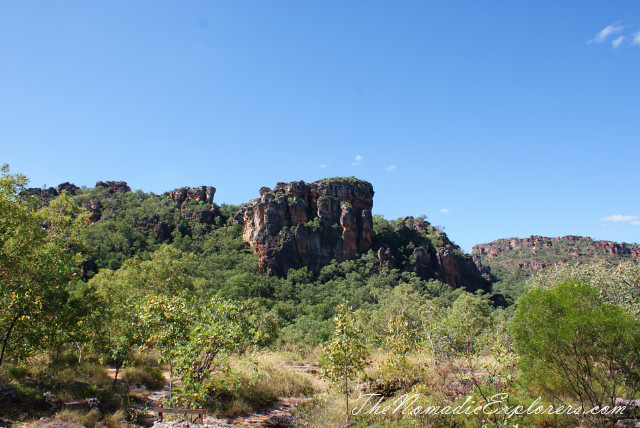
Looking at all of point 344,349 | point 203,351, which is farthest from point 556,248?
point 203,351

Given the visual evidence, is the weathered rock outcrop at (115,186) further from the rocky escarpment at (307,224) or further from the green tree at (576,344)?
the green tree at (576,344)

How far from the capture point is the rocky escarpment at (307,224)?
6706cm

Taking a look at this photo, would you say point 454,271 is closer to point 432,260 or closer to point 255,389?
point 432,260

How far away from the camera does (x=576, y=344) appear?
397 inches

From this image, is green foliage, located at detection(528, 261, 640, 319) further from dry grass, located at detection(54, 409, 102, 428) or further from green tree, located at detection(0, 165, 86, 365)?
green tree, located at detection(0, 165, 86, 365)

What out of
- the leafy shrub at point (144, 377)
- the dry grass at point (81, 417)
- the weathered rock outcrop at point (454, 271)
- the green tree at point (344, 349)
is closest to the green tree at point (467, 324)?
the green tree at point (344, 349)

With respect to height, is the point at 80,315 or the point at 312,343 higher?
the point at 80,315

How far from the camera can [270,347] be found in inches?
1120

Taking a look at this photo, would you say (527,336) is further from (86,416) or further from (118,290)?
(118,290)

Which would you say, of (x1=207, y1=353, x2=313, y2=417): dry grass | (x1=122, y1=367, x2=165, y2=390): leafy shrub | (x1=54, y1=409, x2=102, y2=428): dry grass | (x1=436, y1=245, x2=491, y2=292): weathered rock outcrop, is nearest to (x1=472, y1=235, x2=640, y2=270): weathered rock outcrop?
(x1=436, y1=245, x2=491, y2=292): weathered rock outcrop

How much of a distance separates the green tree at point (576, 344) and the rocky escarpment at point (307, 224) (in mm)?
55235

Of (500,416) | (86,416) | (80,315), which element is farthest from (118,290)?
(500,416)

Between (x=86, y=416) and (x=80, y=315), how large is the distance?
3099mm

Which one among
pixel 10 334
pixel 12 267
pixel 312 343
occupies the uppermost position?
pixel 12 267
